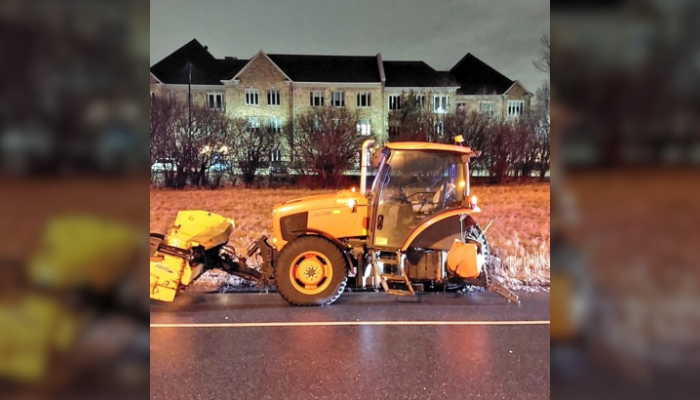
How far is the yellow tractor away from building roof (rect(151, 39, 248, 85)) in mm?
1078

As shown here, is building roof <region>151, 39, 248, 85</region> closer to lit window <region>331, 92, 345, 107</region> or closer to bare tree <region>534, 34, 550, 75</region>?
lit window <region>331, 92, 345, 107</region>

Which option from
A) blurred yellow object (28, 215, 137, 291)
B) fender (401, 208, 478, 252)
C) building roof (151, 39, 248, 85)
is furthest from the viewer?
fender (401, 208, 478, 252)

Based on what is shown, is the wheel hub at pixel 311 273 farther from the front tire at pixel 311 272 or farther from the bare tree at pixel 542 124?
the bare tree at pixel 542 124

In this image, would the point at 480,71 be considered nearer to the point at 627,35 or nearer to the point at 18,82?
the point at 627,35

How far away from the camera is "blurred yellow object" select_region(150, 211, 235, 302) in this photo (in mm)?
3360

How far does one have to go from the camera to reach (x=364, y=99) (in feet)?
12.4

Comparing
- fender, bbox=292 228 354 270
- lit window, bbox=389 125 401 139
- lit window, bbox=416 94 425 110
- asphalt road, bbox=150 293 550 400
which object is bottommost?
asphalt road, bbox=150 293 550 400

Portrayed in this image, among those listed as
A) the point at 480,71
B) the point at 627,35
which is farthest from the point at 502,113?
the point at 627,35

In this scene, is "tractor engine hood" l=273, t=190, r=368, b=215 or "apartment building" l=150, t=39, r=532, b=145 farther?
"tractor engine hood" l=273, t=190, r=368, b=215

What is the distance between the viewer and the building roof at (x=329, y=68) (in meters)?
3.50

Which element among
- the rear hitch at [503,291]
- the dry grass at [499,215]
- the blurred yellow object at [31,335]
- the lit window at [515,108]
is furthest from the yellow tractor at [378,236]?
the blurred yellow object at [31,335]

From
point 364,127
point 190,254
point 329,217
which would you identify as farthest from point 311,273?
point 364,127

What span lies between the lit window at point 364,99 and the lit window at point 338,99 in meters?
0.14

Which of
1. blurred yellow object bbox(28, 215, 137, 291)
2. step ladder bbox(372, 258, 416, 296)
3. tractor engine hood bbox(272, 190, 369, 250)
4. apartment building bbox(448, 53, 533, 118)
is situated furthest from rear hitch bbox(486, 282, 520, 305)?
blurred yellow object bbox(28, 215, 137, 291)
